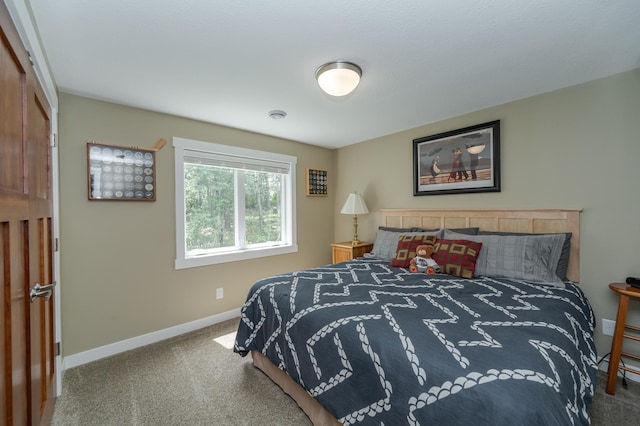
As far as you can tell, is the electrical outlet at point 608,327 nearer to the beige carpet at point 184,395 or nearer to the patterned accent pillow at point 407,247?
the beige carpet at point 184,395

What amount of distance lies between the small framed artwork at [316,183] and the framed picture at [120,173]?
1.96 m

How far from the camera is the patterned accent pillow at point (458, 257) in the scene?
2291mm

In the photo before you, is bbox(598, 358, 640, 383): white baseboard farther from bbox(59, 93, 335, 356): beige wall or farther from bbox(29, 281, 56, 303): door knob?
bbox(29, 281, 56, 303): door knob

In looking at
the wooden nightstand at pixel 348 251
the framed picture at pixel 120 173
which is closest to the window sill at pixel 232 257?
the wooden nightstand at pixel 348 251

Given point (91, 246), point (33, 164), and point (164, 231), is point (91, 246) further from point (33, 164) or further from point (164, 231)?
point (33, 164)

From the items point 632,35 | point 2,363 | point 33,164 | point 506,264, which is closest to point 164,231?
point 33,164

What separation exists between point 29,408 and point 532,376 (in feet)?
6.43

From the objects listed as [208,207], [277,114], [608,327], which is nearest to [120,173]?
[208,207]

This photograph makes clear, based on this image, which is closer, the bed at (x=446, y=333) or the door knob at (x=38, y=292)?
the bed at (x=446, y=333)

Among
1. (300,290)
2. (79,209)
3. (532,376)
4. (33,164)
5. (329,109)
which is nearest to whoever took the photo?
(532,376)

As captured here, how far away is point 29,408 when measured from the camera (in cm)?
110

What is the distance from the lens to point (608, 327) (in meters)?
2.12

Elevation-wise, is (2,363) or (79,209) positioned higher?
(79,209)

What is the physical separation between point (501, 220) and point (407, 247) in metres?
0.95
